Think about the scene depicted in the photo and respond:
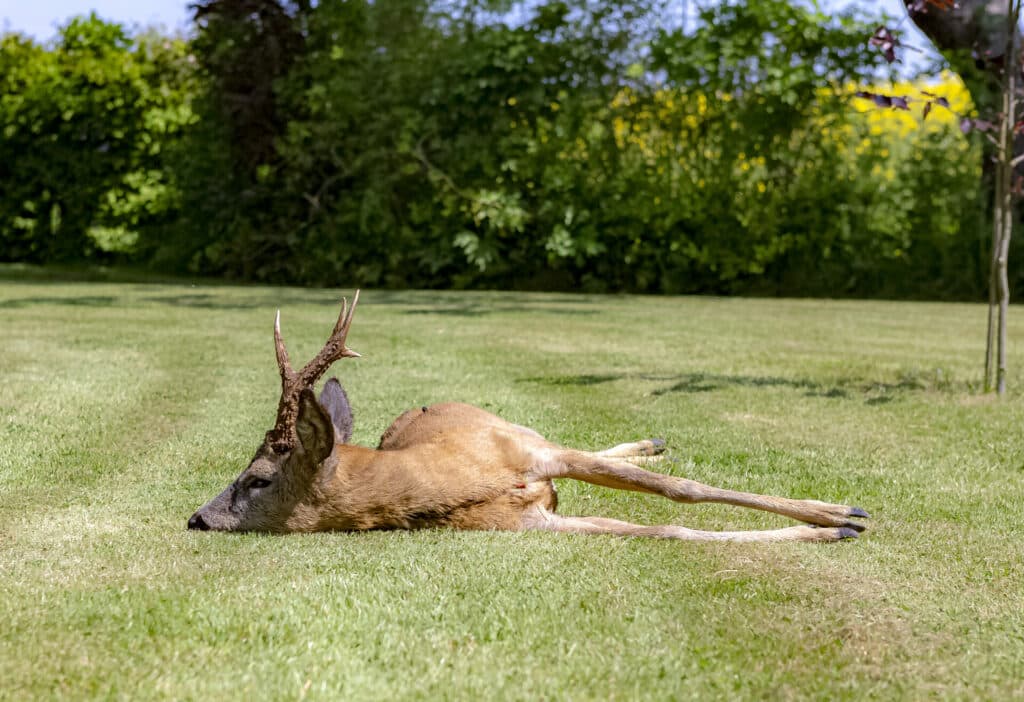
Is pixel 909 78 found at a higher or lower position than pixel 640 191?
higher

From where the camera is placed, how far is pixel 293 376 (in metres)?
4.59

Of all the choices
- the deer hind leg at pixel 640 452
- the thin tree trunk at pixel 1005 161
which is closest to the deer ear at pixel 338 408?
A: the deer hind leg at pixel 640 452

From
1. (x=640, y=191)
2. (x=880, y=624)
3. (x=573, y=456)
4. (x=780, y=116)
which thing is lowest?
(x=880, y=624)

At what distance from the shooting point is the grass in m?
3.44

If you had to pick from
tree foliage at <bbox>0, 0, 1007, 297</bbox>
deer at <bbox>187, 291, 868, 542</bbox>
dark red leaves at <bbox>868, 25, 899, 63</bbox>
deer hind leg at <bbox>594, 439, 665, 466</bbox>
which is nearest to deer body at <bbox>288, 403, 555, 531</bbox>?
deer at <bbox>187, 291, 868, 542</bbox>

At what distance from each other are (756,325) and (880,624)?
1108cm

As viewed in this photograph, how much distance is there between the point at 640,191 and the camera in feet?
66.2

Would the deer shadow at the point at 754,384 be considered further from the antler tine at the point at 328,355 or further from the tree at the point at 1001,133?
the antler tine at the point at 328,355

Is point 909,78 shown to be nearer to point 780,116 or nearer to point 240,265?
point 780,116

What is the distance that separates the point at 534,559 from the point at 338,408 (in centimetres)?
121

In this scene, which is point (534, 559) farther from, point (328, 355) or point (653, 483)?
point (328, 355)

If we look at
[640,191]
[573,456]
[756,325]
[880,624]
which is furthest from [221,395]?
[640,191]

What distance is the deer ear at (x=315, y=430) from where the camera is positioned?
4.47 m

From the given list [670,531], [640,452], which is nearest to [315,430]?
[670,531]
